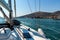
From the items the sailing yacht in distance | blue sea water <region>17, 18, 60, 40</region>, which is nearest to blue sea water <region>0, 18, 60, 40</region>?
blue sea water <region>17, 18, 60, 40</region>

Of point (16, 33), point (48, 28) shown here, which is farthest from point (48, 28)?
point (16, 33)

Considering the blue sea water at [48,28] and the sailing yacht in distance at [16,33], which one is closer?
the sailing yacht in distance at [16,33]

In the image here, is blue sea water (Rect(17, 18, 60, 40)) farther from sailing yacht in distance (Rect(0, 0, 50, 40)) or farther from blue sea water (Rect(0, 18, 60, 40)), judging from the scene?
sailing yacht in distance (Rect(0, 0, 50, 40))

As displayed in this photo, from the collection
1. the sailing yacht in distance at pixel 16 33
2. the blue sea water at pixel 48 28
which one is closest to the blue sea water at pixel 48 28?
the blue sea water at pixel 48 28

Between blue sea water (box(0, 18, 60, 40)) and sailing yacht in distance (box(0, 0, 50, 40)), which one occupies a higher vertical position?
sailing yacht in distance (box(0, 0, 50, 40))

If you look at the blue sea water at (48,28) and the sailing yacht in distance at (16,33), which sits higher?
the sailing yacht in distance at (16,33)

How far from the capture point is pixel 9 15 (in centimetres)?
719

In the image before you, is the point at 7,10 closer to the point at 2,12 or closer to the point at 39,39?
the point at 2,12

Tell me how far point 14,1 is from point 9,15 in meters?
1.35

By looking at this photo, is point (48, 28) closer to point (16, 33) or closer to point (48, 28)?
point (48, 28)

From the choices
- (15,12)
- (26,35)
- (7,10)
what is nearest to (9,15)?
(7,10)

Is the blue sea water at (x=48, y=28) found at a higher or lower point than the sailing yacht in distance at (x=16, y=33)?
lower

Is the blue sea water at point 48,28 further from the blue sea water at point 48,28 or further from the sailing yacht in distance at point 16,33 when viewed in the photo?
the sailing yacht in distance at point 16,33

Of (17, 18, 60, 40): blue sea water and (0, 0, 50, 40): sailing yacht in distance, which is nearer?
(0, 0, 50, 40): sailing yacht in distance
